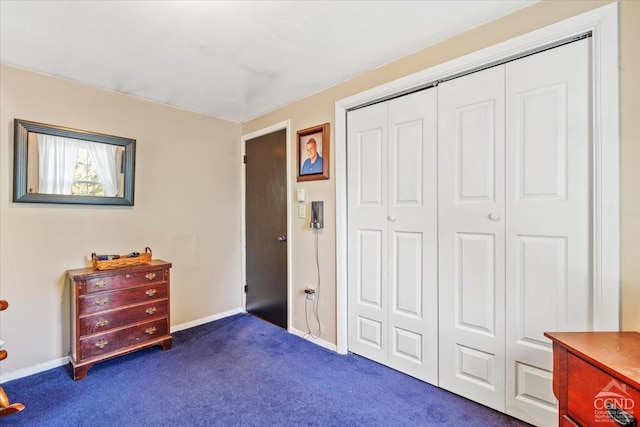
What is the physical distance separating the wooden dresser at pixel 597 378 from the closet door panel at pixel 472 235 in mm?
519

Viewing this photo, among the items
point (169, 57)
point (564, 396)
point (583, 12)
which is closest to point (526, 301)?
point (564, 396)

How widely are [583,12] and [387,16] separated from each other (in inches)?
36.5

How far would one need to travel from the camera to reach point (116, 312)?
7.50 feet

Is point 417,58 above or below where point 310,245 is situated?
above

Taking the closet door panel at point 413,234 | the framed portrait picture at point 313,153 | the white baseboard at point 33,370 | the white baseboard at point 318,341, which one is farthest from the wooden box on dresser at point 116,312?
the closet door panel at point 413,234

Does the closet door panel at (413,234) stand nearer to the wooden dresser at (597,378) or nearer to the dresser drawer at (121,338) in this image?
the wooden dresser at (597,378)

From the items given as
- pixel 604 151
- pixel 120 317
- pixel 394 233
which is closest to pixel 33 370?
pixel 120 317

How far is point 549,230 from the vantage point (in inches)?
60.9

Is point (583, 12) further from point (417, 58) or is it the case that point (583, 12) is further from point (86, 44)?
point (86, 44)

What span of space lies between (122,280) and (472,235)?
257cm

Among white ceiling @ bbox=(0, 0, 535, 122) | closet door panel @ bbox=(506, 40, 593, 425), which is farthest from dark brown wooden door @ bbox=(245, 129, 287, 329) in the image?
closet door panel @ bbox=(506, 40, 593, 425)

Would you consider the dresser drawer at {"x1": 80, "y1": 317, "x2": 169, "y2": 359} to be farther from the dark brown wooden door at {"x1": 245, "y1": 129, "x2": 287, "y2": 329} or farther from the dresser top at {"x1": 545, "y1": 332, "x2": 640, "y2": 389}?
the dresser top at {"x1": 545, "y1": 332, "x2": 640, "y2": 389}

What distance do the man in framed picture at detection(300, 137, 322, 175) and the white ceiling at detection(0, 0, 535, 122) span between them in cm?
49

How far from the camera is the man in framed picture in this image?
2652 millimetres
